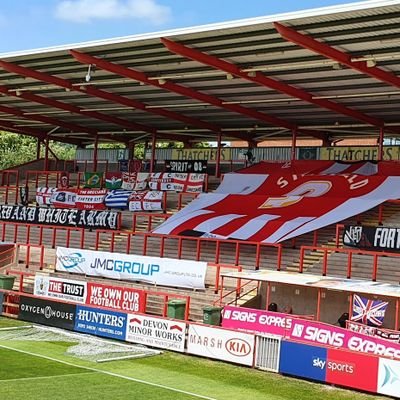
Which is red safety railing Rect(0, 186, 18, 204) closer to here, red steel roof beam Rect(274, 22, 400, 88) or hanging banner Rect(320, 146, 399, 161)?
hanging banner Rect(320, 146, 399, 161)

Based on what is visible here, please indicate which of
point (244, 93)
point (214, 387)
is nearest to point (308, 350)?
point (214, 387)

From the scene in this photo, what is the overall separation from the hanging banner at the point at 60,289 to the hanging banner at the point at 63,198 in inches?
559

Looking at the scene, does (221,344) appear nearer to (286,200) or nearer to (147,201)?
(286,200)

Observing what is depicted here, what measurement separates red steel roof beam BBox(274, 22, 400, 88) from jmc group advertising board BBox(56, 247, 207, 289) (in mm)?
8402

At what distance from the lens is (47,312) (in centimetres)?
2633

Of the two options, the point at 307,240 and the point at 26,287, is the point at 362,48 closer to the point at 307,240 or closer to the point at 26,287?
the point at 307,240

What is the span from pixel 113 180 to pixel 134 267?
16688mm

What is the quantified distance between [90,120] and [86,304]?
25.8 m

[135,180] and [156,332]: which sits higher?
[135,180]

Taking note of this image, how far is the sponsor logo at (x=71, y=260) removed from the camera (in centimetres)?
3173

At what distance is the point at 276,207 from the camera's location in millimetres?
33406

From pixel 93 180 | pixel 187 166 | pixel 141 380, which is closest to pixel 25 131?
pixel 93 180

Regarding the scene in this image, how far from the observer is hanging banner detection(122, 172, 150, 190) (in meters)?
44.2

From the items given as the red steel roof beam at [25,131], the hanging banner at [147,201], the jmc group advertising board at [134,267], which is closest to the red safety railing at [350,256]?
the jmc group advertising board at [134,267]
